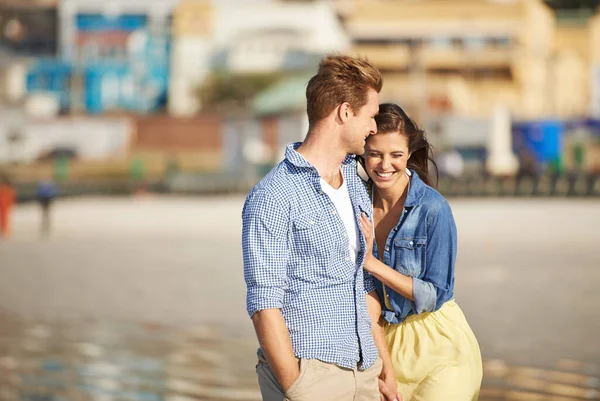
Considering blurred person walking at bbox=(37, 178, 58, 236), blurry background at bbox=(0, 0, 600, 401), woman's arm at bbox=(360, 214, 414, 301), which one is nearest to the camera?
woman's arm at bbox=(360, 214, 414, 301)

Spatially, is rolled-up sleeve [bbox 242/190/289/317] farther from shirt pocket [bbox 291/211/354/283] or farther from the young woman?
the young woman

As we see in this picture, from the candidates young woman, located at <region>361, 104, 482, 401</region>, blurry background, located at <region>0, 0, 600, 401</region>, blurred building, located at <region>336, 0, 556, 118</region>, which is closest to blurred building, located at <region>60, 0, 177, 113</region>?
blurry background, located at <region>0, 0, 600, 401</region>

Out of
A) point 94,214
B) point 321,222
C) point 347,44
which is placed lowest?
point 94,214

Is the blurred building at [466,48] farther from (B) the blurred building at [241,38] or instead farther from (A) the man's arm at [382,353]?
(A) the man's arm at [382,353]

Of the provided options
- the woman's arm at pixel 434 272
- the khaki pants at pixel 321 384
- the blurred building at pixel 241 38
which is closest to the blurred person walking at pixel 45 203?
the woman's arm at pixel 434 272

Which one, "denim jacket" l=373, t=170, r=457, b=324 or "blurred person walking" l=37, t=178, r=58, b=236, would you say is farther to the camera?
"blurred person walking" l=37, t=178, r=58, b=236

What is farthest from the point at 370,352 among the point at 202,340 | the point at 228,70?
the point at 228,70

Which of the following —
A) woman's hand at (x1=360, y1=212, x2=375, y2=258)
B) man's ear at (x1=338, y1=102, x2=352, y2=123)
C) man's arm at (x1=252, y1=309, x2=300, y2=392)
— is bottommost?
man's arm at (x1=252, y1=309, x2=300, y2=392)

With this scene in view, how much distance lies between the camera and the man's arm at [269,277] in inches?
148

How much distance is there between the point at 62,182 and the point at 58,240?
1195 inches

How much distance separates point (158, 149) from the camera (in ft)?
236

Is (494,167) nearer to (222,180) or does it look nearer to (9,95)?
(222,180)

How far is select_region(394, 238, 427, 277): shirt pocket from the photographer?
14.4ft

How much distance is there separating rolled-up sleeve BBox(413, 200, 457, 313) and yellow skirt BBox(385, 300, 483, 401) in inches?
4.4
